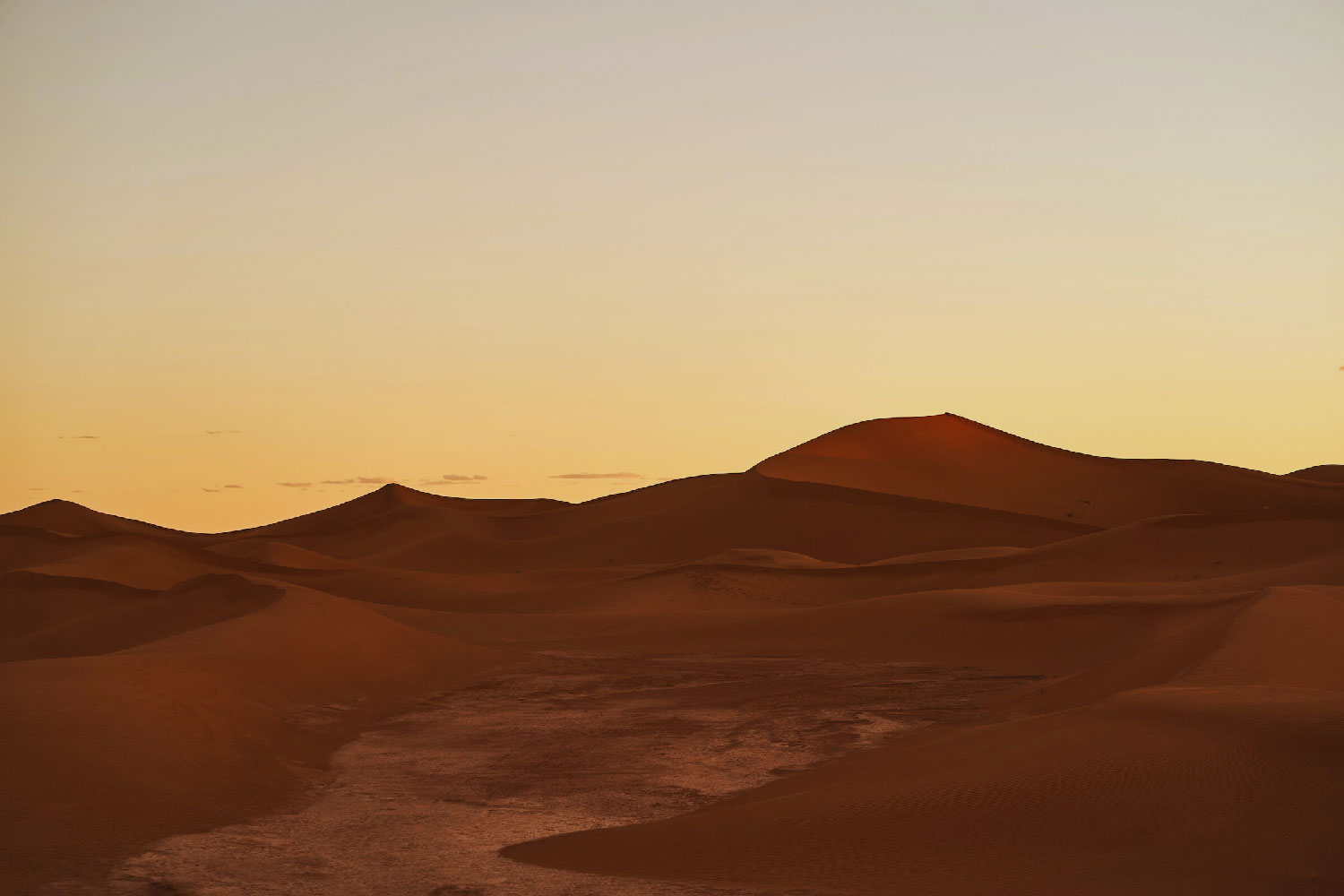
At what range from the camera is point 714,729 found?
60.5 ft

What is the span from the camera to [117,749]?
565 inches

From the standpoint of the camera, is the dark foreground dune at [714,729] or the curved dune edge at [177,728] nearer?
the dark foreground dune at [714,729]

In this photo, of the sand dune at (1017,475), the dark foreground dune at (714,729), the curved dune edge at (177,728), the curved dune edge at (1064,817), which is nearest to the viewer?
the curved dune edge at (1064,817)

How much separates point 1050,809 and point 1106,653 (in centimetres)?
1460

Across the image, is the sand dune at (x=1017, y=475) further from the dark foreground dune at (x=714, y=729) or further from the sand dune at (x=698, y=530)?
the dark foreground dune at (x=714, y=729)

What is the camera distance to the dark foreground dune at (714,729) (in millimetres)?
10750

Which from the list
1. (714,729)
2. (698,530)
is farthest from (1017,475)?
(714,729)

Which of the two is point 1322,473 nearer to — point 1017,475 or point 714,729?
point 1017,475

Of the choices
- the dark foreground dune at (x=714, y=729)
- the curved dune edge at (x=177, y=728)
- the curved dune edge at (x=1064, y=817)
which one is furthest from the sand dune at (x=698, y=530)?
the curved dune edge at (x=1064, y=817)

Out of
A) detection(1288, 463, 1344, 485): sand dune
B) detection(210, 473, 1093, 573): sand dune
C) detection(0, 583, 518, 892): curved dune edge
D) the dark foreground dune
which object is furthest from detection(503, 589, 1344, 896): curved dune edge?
detection(1288, 463, 1344, 485): sand dune

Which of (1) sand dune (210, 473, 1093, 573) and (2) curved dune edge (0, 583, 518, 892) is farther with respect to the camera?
(1) sand dune (210, 473, 1093, 573)

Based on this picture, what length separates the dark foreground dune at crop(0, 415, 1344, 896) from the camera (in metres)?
10.8

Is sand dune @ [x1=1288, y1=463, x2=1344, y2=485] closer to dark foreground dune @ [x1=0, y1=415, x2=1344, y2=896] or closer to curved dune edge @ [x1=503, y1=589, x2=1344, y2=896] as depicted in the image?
dark foreground dune @ [x1=0, y1=415, x2=1344, y2=896]

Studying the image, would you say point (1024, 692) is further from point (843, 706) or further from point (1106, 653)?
point (1106, 653)
